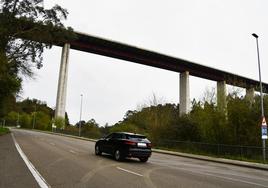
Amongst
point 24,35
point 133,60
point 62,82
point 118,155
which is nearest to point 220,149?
point 118,155

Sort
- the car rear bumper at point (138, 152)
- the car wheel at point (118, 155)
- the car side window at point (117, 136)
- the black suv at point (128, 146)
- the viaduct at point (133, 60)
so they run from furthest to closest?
the viaduct at point (133, 60)
the car side window at point (117, 136)
the car wheel at point (118, 155)
the black suv at point (128, 146)
the car rear bumper at point (138, 152)

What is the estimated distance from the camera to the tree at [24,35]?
1523 inches

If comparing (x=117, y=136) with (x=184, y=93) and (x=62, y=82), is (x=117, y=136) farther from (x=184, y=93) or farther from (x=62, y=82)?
(x=184, y=93)

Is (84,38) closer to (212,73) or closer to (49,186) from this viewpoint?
(212,73)

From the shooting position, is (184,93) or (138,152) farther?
(184,93)

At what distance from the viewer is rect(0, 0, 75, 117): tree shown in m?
38.7

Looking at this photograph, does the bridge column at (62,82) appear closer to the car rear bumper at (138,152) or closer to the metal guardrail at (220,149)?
the metal guardrail at (220,149)

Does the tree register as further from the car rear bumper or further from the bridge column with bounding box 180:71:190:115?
the bridge column with bounding box 180:71:190:115

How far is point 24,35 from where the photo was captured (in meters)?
40.2

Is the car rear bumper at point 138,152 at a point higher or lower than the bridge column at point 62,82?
lower

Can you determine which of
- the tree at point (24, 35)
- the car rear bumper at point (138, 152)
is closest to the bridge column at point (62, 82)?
the tree at point (24, 35)

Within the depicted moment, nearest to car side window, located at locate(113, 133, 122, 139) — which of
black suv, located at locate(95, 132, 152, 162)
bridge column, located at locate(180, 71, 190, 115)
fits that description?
black suv, located at locate(95, 132, 152, 162)

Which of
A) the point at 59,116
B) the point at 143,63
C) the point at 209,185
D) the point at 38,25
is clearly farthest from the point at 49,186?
the point at 143,63

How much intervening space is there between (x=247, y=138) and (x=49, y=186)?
23.3 metres
